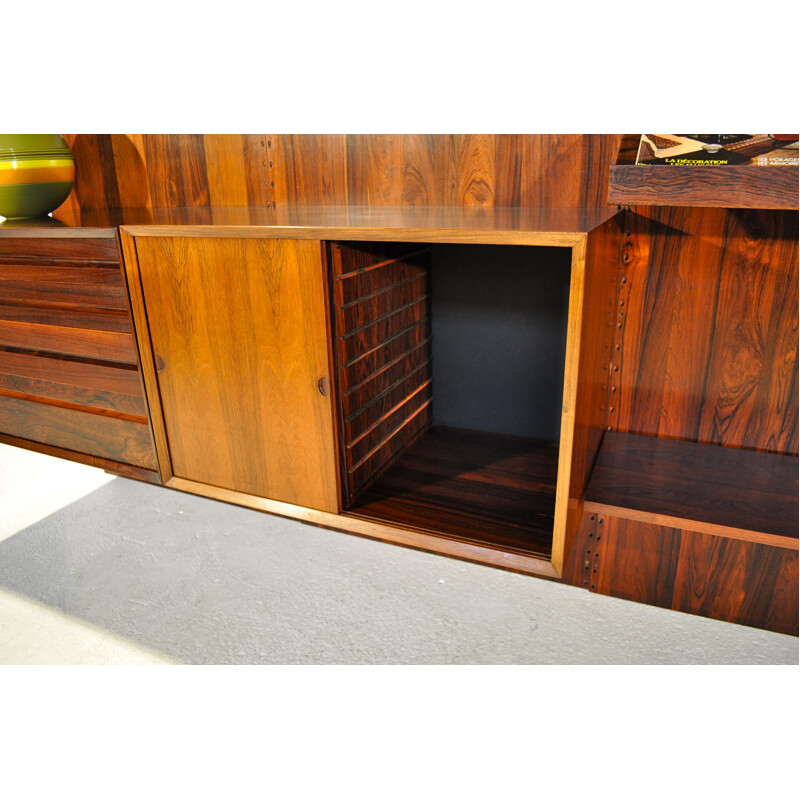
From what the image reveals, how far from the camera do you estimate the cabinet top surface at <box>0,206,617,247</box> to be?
4.11ft

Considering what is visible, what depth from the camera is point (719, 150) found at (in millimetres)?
1254

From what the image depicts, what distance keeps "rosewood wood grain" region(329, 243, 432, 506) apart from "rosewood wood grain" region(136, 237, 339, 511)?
63 millimetres

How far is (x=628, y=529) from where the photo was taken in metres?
1.53

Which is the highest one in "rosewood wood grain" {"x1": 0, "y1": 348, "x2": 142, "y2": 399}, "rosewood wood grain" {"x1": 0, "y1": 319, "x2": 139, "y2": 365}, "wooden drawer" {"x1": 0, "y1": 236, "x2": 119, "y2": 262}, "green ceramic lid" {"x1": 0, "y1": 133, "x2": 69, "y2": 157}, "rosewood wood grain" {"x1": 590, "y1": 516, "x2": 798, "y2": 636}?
"green ceramic lid" {"x1": 0, "y1": 133, "x2": 69, "y2": 157}

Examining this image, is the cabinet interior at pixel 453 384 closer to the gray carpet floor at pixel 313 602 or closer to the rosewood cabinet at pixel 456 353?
the rosewood cabinet at pixel 456 353

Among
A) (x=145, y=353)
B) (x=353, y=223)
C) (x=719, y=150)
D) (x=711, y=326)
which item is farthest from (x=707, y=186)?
(x=145, y=353)

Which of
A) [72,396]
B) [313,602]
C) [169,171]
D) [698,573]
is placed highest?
[169,171]

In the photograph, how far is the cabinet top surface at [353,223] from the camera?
125 cm

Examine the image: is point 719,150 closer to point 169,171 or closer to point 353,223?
point 353,223

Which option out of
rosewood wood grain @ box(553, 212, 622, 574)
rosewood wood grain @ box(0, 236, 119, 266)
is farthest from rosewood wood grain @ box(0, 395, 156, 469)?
rosewood wood grain @ box(553, 212, 622, 574)

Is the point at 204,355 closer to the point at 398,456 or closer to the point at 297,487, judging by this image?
the point at 297,487

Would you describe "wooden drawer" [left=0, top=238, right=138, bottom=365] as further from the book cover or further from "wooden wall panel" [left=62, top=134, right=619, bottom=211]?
the book cover

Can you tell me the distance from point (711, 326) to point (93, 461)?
5.68ft

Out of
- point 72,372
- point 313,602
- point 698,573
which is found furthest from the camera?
point 72,372
